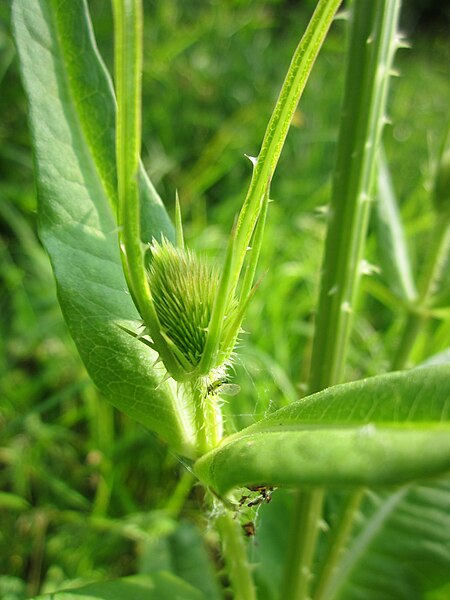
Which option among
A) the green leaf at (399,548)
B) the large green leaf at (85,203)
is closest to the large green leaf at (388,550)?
A: the green leaf at (399,548)

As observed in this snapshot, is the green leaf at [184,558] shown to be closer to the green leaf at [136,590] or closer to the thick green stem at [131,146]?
the green leaf at [136,590]

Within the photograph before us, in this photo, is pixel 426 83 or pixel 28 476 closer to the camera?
pixel 28 476

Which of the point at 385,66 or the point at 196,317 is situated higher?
the point at 385,66

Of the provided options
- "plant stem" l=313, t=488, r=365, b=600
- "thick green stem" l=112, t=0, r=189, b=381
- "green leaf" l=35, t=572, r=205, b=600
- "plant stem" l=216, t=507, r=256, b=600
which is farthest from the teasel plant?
"plant stem" l=313, t=488, r=365, b=600

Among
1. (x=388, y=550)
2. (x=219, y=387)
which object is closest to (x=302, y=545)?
(x=388, y=550)

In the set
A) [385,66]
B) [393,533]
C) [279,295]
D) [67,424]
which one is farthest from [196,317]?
[279,295]

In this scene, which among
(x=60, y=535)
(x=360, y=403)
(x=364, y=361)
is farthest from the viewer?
(x=364, y=361)

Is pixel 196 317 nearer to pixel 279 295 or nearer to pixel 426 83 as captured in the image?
pixel 279 295
